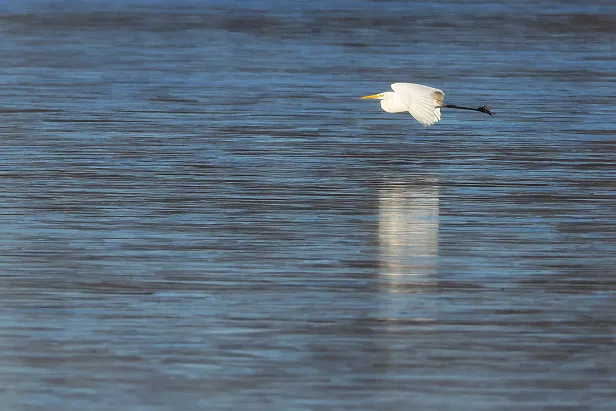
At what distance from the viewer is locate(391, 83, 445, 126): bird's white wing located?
12.3 meters

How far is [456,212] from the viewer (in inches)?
400

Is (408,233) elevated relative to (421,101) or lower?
lower

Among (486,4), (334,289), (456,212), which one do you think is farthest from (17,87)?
(486,4)

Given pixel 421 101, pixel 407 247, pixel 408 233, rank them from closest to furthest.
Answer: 1. pixel 407 247
2. pixel 408 233
3. pixel 421 101

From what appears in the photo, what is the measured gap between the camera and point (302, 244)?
29.7ft

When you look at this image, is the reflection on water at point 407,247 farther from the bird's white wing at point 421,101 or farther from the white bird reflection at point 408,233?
the bird's white wing at point 421,101

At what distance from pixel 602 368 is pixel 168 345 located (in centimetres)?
180

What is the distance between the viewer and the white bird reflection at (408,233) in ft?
27.1

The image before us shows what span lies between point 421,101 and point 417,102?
0.03m

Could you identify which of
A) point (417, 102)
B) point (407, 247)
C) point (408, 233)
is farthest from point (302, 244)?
point (417, 102)

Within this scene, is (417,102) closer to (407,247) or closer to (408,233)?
(408,233)

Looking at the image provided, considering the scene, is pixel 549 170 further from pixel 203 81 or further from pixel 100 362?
pixel 203 81

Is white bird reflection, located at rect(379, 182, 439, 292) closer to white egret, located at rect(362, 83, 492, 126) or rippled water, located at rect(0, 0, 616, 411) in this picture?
rippled water, located at rect(0, 0, 616, 411)

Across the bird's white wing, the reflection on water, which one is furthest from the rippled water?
the bird's white wing
